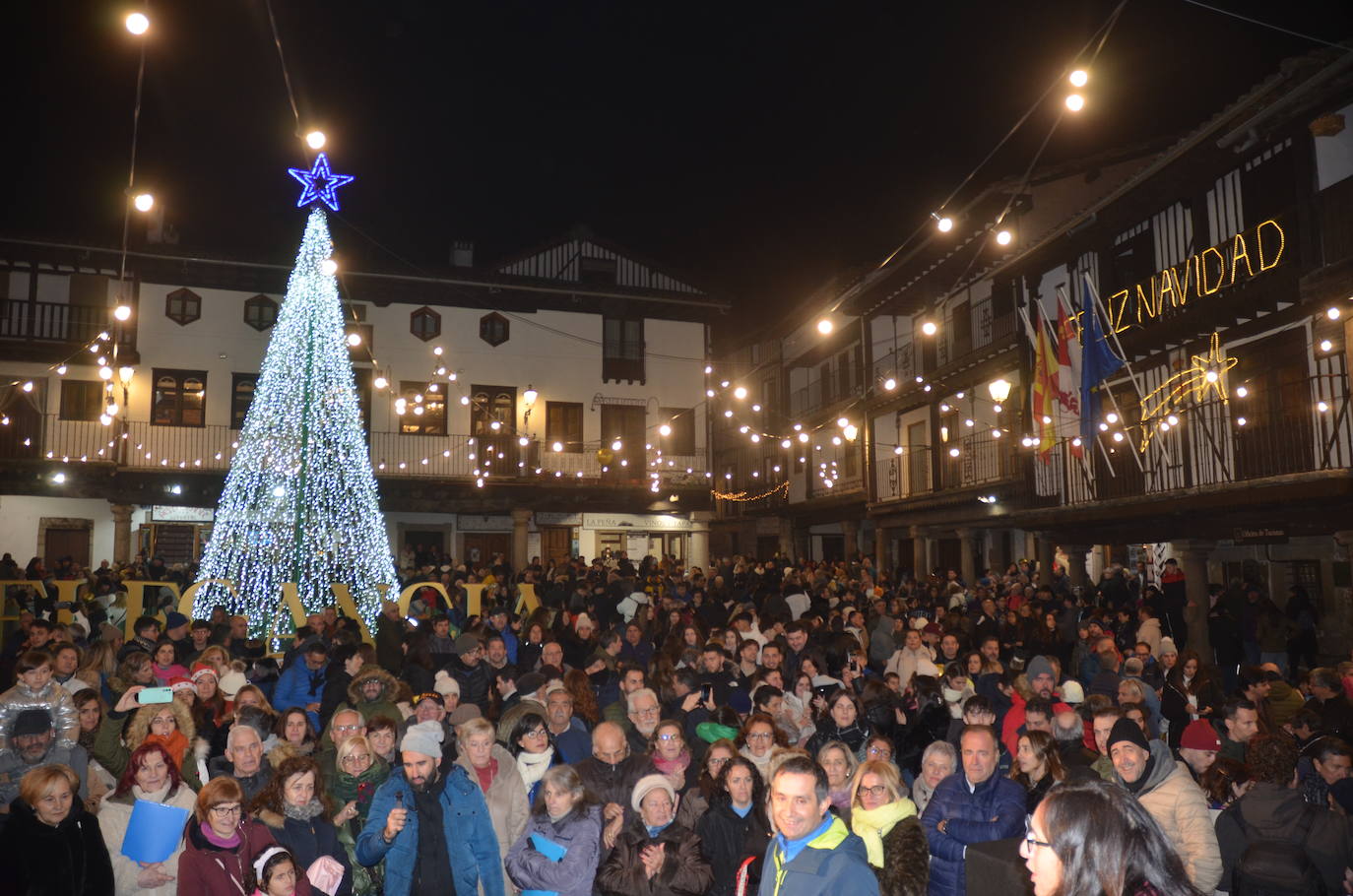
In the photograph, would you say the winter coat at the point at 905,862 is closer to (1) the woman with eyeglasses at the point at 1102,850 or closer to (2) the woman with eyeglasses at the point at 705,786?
(2) the woman with eyeglasses at the point at 705,786

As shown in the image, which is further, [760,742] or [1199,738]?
[1199,738]

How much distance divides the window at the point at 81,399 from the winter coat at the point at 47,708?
23.2 meters

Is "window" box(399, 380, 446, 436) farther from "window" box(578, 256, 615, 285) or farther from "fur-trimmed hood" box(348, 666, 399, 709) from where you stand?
"fur-trimmed hood" box(348, 666, 399, 709)

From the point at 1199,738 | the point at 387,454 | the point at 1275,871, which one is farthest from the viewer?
the point at 387,454

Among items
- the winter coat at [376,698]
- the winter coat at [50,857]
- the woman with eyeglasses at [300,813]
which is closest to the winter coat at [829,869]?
the woman with eyeglasses at [300,813]

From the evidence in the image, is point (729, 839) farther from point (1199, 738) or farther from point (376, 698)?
point (376, 698)

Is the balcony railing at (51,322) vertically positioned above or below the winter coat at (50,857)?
above

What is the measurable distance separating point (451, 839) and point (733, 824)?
60.5 inches

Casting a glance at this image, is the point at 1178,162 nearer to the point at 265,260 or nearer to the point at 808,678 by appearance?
the point at 808,678

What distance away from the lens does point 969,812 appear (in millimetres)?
5215

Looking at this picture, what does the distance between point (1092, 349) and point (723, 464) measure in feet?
79.8

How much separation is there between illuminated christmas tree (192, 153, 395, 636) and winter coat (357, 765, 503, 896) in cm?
1188

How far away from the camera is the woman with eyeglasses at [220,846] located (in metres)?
4.57

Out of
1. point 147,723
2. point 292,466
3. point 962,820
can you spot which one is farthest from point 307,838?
point 292,466
